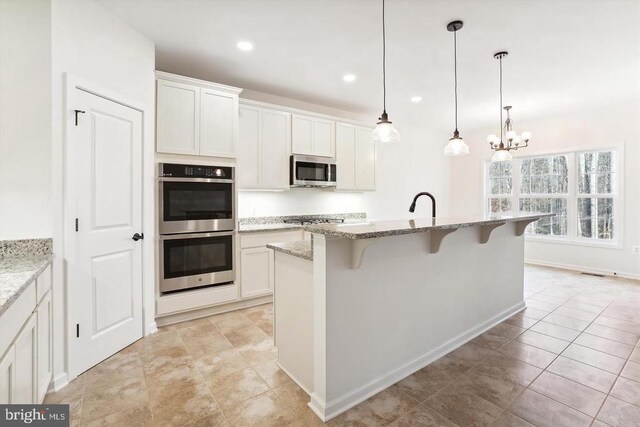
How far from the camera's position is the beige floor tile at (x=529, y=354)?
2313 millimetres

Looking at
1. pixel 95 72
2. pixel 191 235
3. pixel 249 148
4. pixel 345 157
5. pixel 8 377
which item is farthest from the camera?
pixel 345 157

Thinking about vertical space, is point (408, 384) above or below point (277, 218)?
below

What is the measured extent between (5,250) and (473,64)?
444 cm

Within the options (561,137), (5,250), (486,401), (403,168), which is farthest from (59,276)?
(561,137)

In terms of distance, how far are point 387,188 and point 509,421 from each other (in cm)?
449

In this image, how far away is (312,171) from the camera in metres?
4.27

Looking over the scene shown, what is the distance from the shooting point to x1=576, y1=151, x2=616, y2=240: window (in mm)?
4996

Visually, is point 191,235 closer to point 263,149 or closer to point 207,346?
point 207,346

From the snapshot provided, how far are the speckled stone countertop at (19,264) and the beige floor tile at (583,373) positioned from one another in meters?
3.19

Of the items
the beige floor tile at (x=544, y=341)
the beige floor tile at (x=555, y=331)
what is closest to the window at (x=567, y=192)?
the beige floor tile at (x=555, y=331)

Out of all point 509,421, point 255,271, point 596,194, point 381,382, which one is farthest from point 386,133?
point 596,194

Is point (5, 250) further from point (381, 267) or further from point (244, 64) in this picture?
point (244, 64)

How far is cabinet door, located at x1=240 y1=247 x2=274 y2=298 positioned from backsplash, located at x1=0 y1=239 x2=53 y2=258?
5.66 ft

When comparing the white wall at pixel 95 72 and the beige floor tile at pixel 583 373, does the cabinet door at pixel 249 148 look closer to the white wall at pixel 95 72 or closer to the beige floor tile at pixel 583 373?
the white wall at pixel 95 72
